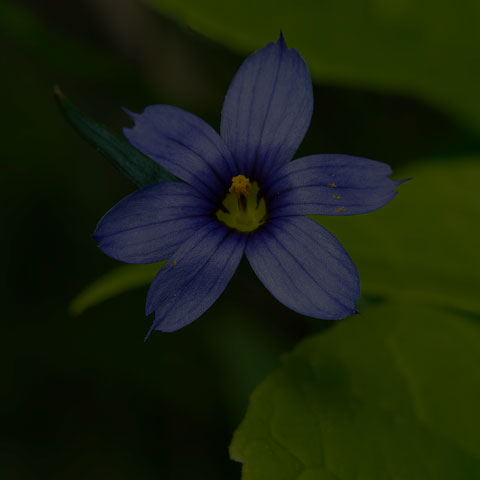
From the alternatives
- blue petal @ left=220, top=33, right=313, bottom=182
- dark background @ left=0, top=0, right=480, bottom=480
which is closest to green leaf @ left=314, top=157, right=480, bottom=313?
dark background @ left=0, top=0, right=480, bottom=480

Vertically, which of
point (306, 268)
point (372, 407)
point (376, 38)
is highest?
point (306, 268)

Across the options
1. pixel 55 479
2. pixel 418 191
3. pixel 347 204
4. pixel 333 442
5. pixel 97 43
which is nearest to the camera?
pixel 347 204

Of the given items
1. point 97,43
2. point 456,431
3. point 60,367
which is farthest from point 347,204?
point 97,43

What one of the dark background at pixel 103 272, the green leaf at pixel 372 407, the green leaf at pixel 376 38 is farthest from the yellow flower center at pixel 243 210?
the green leaf at pixel 376 38

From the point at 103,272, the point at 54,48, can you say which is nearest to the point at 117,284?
the point at 103,272

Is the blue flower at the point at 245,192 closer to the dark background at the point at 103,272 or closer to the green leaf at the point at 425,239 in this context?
the green leaf at the point at 425,239

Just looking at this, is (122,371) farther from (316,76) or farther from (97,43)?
(97,43)

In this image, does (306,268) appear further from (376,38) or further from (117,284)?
(376,38)
